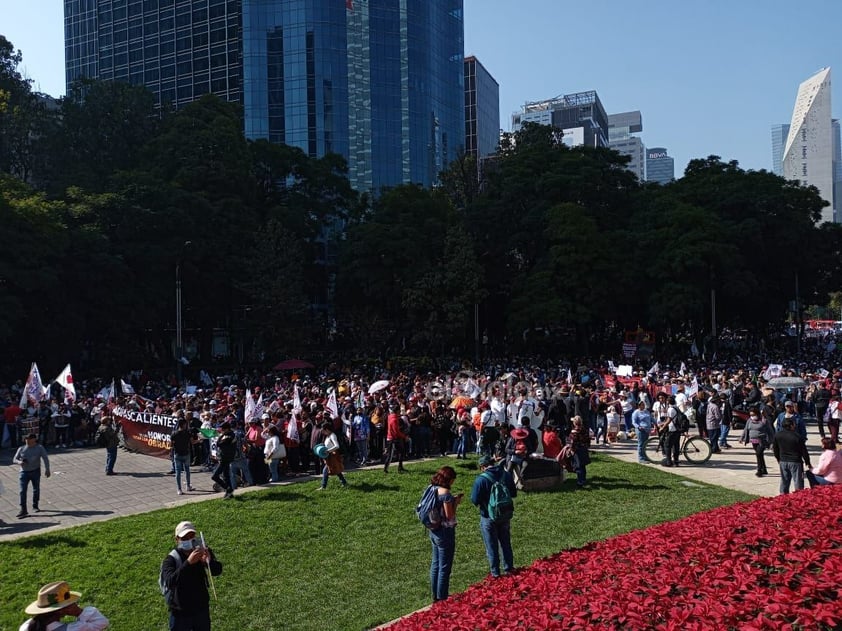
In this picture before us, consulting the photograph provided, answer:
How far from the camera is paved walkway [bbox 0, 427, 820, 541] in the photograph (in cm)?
1455

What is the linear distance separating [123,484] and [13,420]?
27.8 feet

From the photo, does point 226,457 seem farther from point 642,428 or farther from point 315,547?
point 642,428

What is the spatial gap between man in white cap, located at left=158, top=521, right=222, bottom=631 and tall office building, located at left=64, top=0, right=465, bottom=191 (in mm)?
80448

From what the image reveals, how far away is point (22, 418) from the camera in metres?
22.7

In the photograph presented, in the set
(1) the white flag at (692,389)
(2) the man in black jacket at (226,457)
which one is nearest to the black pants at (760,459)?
(1) the white flag at (692,389)

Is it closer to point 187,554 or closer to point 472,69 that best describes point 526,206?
point 187,554

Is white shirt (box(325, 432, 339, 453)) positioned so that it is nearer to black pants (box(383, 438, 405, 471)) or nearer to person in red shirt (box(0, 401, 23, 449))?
black pants (box(383, 438, 405, 471))

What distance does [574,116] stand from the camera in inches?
6339

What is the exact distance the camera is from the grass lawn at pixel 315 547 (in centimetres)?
968

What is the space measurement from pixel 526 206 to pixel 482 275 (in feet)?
22.9

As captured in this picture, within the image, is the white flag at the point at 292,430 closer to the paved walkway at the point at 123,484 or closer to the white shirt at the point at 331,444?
the paved walkway at the point at 123,484

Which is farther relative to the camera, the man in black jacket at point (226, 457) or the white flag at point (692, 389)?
the white flag at point (692, 389)

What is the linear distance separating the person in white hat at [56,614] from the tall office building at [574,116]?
14265 cm

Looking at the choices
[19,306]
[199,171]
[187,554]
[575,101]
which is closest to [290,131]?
[199,171]
